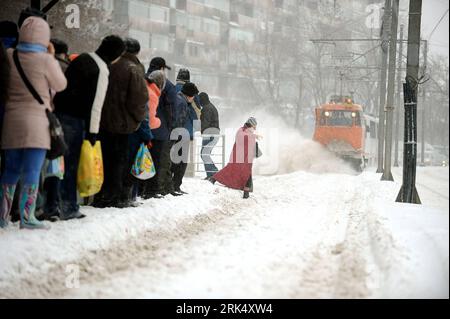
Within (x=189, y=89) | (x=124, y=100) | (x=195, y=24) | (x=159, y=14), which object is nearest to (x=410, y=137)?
(x=189, y=89)

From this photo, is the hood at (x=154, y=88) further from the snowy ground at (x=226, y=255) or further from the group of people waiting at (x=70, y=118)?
the snowy ground at (x=226, y=255)

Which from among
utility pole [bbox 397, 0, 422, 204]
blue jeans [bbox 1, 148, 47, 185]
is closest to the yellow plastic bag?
blue jeans [bbox 1, 148, 47, 185]

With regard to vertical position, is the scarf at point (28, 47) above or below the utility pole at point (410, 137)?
above

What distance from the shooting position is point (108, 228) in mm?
7445

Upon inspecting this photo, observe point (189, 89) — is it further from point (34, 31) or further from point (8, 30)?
point (34, 31)

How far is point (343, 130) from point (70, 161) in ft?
72.3

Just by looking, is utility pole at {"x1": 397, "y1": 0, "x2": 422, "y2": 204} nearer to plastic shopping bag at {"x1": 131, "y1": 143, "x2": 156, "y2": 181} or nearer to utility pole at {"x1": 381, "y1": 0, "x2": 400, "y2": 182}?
plastic shopping bag at {"x1": 131, "y1": 143, "x2": 156, "y2": 181}

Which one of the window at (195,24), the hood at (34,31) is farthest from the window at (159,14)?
the hood at (34,31)

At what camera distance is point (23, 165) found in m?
6.79

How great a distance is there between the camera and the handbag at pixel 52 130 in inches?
265

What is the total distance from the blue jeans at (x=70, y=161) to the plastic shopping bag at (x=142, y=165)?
4.50 feet

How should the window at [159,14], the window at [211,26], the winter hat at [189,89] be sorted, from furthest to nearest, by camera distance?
1. the window at [211,26]
2. the window at [159,14]
3. the winter hat at [189,89]

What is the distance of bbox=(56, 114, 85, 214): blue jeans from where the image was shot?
7.70m
